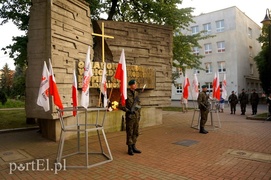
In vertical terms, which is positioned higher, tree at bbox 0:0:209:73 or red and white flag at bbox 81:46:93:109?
→ tree at bbox 0:0:209:73

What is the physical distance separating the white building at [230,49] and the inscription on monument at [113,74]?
25.4 m

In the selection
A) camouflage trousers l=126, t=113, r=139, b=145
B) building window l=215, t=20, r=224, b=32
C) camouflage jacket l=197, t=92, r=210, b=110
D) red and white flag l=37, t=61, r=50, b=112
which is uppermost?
building window l=215, t=20, r=224, b=32

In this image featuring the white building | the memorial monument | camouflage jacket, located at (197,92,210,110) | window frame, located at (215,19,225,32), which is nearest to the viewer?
the memorial monument

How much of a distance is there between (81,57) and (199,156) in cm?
543

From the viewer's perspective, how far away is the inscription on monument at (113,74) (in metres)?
8.50

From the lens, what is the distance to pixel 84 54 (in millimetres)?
8883

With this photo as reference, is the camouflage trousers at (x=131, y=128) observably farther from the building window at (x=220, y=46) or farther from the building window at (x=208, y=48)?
the building window at (x=208, y=48)

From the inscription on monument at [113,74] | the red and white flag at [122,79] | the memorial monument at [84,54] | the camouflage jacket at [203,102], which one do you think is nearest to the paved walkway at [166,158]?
the camouflage jacket at [203,102]

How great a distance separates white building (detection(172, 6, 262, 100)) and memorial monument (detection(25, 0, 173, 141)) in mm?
24483

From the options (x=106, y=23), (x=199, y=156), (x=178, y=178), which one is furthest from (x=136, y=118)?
(x=106, y=23)

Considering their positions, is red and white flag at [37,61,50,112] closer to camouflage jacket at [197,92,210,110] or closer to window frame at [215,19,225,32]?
camouflage jacket at [197,92,210,110]

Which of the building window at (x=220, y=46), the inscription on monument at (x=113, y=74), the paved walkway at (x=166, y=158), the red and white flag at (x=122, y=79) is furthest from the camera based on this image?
the building window at (x=220, y=46)

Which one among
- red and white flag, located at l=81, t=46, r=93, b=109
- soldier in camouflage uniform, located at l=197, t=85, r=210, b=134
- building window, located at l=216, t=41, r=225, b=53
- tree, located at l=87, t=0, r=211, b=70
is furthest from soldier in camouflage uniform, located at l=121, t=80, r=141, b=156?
building window, located at l=216, t=41, r=225, b=53

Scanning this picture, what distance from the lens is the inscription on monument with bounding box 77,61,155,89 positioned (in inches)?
335
